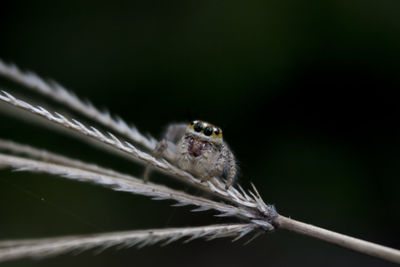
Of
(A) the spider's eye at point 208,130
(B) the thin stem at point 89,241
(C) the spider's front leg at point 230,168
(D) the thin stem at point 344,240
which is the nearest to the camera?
(B) the thin stem at point 89,241

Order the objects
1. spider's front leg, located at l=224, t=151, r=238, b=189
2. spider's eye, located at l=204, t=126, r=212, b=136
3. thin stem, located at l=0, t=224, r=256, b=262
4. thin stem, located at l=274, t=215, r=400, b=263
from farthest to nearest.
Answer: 1. spider's eye, located at l=204, t=126, r=212, b=136
2. spider's front leg, located at l=224, t=151, r=238, b=189
3. thin stem, located at l=274, t=215, r=400, b=263
4. thin stem, located at l=0, t=224, r=256, b=262

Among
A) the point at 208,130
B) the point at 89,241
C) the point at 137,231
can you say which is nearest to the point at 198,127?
the point at 208,130

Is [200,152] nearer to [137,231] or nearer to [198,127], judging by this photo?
[198,127]

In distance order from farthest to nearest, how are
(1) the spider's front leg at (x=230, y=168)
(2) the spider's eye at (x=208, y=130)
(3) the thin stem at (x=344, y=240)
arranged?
(2) the spider's eye at (x=208, y=130) → (1) the spider's front leg at (x=230, y=168) → (3) the thin stem at (x=344, y=240)

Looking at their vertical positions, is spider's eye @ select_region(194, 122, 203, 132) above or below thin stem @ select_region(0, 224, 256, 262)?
above

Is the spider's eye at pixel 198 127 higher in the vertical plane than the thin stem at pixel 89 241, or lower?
higher

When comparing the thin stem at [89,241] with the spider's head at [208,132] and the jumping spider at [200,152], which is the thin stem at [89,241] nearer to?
the jumping spider at [200,152]

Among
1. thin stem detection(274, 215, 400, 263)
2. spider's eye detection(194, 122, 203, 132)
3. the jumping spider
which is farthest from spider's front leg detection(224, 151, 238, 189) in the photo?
thin stem detection(274, 215, 400, 263)

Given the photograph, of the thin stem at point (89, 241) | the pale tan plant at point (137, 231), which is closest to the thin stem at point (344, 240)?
the pale tan plant at point (137, 231)

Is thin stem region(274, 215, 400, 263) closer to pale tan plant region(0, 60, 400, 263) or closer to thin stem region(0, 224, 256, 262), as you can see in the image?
pale tan plant region(0, 60, 400, 263)
